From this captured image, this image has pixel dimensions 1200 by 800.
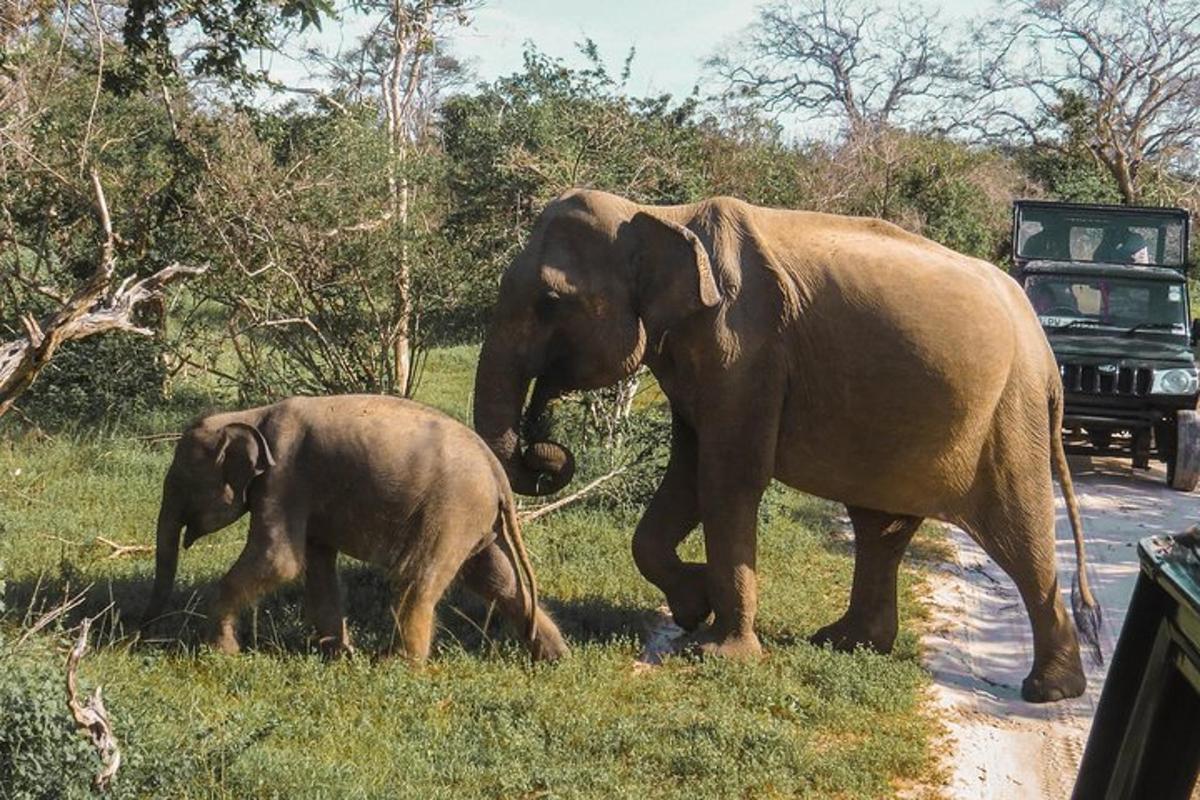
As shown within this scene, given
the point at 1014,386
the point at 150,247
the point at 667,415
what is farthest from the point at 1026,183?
the point at 1014,386

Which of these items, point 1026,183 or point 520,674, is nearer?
point 520,674

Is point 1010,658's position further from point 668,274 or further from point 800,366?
point 668,274

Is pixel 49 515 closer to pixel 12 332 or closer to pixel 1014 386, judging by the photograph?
pixel 12 332

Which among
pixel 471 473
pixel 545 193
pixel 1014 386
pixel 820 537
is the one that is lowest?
pixel 820 537

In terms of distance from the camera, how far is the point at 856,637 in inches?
296

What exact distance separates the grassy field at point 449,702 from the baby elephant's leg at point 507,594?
121 millimetres

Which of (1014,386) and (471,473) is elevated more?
(1014,386)

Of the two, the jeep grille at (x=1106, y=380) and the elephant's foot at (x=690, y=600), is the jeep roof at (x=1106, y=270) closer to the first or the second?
the jeep grille at (x=1106, y=380)

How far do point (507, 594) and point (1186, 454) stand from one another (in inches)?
318

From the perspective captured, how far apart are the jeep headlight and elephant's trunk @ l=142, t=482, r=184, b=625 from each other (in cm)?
961

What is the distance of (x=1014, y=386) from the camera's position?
7.02 m

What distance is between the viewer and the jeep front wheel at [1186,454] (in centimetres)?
1266

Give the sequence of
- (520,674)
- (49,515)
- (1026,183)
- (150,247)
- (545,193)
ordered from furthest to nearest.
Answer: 1. (1026,183)
2. (150,247)
3. (545,193)
4. (49,515)
5. (520,674)

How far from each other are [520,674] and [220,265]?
5.73m
